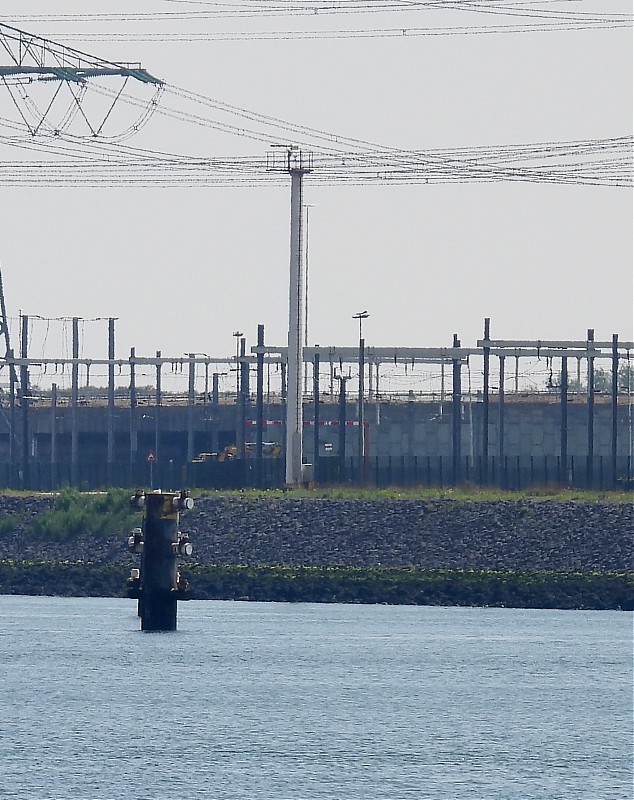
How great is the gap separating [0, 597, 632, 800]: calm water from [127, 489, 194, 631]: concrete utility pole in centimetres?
→ 146

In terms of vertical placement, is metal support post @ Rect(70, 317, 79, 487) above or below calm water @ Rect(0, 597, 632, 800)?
above

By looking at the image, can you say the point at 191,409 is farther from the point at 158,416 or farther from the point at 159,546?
the point at 159,546

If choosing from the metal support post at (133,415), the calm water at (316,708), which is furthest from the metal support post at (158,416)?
the calm water at (316,708)

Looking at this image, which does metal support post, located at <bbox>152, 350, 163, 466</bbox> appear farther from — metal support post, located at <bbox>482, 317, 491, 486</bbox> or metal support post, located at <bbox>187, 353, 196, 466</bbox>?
metal support post, located at <bbox>482, 317, 491, 486</bbox>

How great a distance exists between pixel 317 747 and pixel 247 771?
3.18 metres

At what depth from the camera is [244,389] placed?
111 metres

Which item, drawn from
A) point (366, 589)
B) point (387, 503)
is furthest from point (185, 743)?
point (387, 503)

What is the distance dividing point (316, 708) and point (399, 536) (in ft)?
113

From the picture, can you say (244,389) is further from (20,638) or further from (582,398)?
(20,638)

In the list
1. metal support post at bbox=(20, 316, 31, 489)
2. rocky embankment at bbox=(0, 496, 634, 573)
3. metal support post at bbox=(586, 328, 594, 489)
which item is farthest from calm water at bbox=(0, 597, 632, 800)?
metal support post at bbox=(20, 316, 31, 489)

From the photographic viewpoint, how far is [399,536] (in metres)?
81.9

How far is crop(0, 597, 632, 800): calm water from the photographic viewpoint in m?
38.6

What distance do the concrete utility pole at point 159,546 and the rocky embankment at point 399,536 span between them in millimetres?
22448

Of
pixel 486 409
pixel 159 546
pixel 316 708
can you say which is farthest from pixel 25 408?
pixel 316 708
